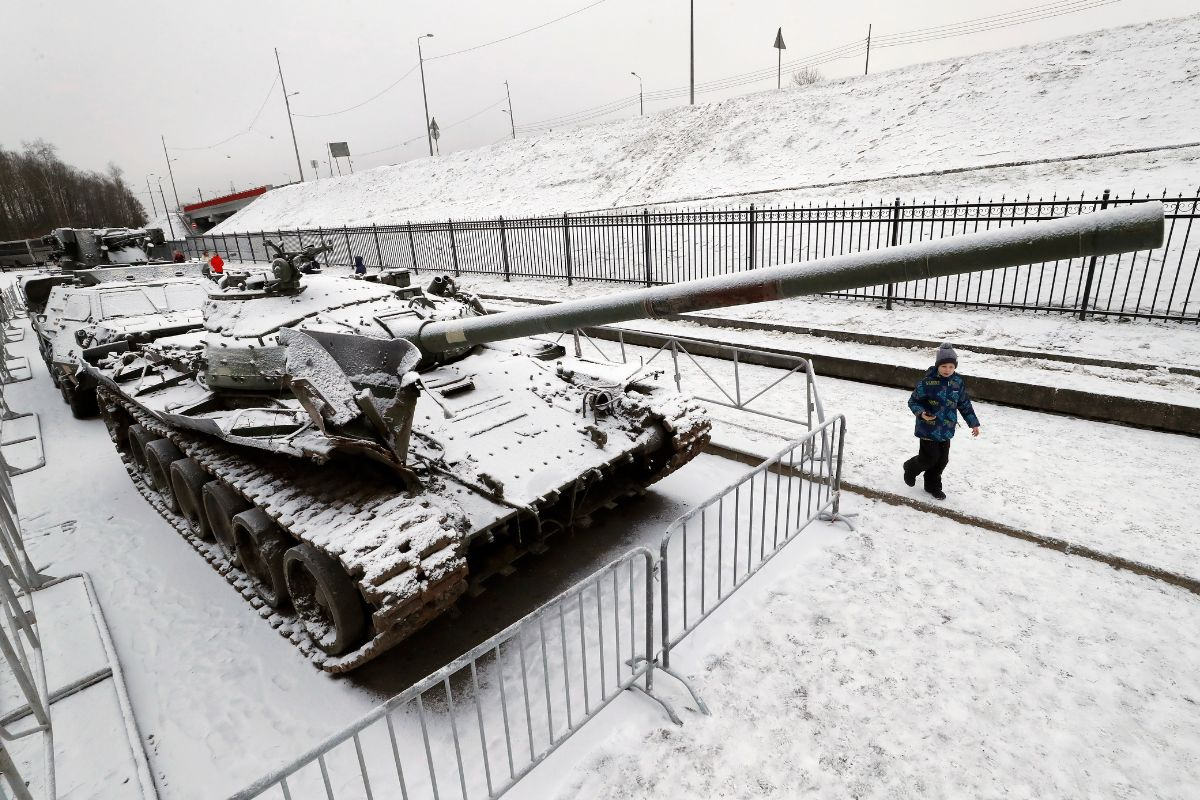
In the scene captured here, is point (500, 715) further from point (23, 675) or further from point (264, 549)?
point (23, 675)

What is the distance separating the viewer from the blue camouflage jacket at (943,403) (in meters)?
5.18

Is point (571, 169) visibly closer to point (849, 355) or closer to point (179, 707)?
point (849, 355)

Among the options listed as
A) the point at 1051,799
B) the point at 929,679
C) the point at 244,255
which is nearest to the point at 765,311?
the point at 929,679

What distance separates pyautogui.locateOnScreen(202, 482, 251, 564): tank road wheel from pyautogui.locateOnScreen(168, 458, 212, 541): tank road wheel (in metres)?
0.09

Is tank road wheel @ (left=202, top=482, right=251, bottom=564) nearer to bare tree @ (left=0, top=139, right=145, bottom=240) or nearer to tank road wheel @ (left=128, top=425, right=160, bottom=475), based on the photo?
tank road wheel @ (left=128, top=425, right=160, bottom=475)

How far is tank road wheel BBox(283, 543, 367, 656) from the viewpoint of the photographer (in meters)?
3.60

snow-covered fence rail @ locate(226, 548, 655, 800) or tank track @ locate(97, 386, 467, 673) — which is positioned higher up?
tank track @ locate(97, 386, 467, 673)

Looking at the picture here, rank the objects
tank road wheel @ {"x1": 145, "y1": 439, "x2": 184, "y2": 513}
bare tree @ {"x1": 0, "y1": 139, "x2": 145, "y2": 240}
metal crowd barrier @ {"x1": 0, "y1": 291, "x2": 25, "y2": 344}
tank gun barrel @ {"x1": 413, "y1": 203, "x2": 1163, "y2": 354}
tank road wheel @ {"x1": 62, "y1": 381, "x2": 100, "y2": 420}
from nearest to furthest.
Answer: tank gun barrel @ {"x1": 413, "y1": 203, "x2": 1163, "y2": 354} → tank road wheel @ {"x1": 145, "y1": 439, "x2": 184, "y2": 513} → tank road wheel @ {"x1": 62, "y1": 381, "x2": 100, "y2": 420} → metal crowd barrier @ {"x1": 0, "y1": 291, "x2": 25, "y2": 344} → bare tree @ {"x1": 0, "y1": 139, "x2": 145, "y2": 240}

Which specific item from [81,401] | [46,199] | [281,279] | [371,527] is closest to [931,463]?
[371,527]

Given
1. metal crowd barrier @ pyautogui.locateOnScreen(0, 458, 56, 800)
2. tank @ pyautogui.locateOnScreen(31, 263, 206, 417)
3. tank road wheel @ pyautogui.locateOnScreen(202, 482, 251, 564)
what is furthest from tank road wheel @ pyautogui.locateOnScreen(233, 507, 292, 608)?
tank @ pyautogui.locateOnScreen(31, 263, 206, 417)

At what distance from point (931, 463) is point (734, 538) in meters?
2.08

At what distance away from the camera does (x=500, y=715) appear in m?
3.63

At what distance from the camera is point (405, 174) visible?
46375mm

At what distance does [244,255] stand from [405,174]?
44.4ft
